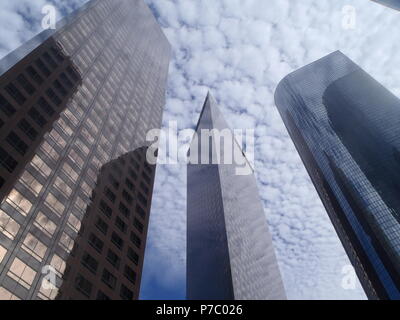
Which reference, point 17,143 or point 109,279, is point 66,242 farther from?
point 17,143

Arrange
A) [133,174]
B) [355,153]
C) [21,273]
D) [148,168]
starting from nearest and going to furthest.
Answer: [21,273] → [133,174] → [148,168] → [355,153]

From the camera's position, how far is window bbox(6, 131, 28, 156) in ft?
163

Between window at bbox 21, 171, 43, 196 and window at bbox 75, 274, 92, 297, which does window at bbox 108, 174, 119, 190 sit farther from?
window at bbox 75, 274, 92, 297

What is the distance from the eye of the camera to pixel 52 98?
210 ft

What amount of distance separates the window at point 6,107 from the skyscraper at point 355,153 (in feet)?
408

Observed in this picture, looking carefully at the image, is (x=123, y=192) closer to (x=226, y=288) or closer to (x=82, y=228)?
(x=82, y=228)

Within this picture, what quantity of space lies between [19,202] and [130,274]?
76.3 feet

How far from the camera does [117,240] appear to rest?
60625mm

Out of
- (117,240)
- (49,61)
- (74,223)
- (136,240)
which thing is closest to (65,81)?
(49,61)

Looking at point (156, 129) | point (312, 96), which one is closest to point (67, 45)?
point (156, 129)

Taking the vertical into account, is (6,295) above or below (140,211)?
below

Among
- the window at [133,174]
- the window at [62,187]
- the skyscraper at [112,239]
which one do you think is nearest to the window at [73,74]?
the skyscraper at [112,239]

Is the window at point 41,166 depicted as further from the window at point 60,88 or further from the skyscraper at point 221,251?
the skyscraper at point 221,251
